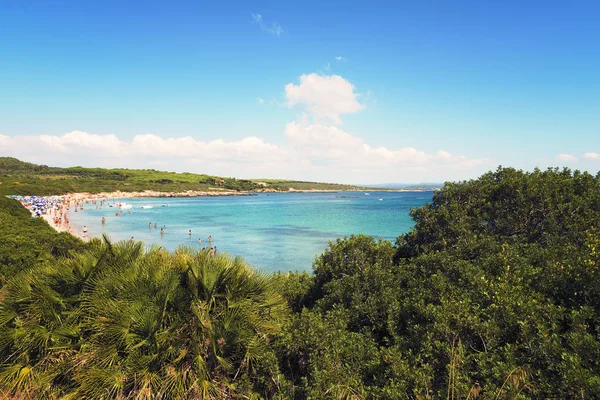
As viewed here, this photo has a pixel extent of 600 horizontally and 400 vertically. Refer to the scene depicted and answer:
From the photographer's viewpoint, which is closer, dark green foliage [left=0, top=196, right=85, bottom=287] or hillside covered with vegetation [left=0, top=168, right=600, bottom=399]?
hillside covered with vegetation [left=0, top=168, right=600, bottom=399]

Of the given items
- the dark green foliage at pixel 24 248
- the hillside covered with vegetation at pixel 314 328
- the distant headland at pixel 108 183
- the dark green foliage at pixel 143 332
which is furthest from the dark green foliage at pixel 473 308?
the distant headland at pixel 108 183

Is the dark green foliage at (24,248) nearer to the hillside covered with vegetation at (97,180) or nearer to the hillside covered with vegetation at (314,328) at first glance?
the hillside covered with vegetation at (314,328)

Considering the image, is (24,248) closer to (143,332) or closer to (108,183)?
(143,332)

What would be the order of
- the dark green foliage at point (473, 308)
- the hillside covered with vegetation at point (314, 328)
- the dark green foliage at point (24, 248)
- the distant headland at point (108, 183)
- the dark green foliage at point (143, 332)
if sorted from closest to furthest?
the dark green foliage at point (473, 308) → the hillside covered with vegetation at point (314, 328) → the dark green foliage at point (143, 332) → the dark green foliage at point (24, 248) → the distant headland at point (108, 183)

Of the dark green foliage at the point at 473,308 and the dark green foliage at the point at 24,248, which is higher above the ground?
the dark green foliage at the point at 473,308

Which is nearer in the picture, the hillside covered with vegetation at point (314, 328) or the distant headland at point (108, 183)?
the hillside covered with vegetation at point (314, 328)

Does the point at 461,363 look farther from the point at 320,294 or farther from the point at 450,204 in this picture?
the point at 450,204

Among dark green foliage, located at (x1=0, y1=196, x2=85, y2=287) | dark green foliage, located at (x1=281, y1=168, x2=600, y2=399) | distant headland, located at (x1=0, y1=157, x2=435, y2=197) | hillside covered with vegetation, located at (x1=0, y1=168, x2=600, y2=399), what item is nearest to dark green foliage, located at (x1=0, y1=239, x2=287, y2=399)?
hillside covered with vegetation, located at (x1=0, y1=168, x2=600, y2=399)

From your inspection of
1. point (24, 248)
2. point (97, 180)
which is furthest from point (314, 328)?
point (97, 180)

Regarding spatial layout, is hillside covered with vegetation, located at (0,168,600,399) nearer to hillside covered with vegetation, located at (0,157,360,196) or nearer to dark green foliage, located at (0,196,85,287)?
dark green foliage, located at (0,196,85,287)
